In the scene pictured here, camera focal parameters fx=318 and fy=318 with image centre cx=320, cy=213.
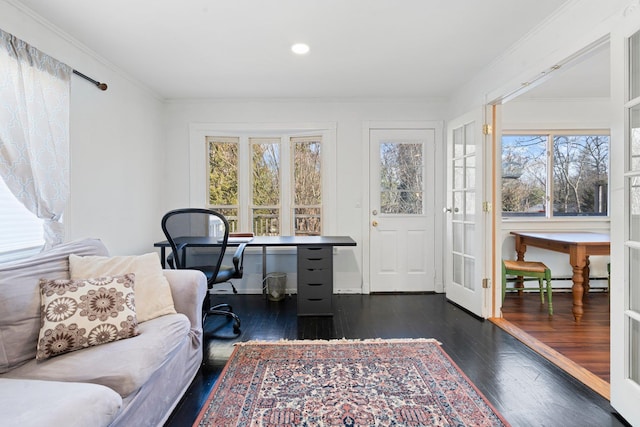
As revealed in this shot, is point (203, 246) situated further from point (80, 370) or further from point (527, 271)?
point (527, 271)

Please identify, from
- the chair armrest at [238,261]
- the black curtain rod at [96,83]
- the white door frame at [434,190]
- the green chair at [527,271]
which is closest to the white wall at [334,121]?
the white door frame at [434,190]

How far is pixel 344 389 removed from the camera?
1.86m

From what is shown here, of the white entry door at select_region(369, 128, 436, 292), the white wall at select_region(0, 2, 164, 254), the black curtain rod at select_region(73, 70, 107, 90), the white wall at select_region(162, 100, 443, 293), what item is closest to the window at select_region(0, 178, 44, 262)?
the white wall at select_region(0, 2, 164, 254)

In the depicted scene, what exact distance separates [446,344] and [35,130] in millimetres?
3231

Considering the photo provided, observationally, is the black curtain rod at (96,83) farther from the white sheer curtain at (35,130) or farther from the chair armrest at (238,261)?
the chair armrest at (238,261)

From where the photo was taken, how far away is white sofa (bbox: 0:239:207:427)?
3.50 ft

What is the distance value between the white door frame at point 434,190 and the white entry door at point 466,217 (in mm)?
227

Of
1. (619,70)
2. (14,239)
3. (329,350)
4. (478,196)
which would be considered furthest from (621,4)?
(14,239)

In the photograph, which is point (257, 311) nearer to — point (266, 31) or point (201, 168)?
point (201, 168)

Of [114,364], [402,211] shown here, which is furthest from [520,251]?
[114,364]

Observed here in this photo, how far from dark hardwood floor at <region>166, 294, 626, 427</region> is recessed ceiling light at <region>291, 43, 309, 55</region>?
2353 mm

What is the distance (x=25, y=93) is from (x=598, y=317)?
16.1ft

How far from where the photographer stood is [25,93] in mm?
1960

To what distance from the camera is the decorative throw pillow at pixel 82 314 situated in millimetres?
1450
